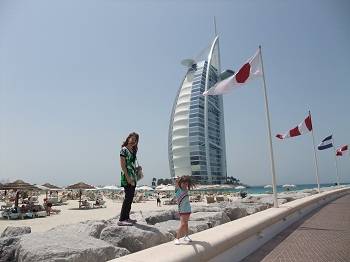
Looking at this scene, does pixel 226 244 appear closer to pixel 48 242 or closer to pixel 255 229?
pixel 255 229

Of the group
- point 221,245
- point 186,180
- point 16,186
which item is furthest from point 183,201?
point 16,186

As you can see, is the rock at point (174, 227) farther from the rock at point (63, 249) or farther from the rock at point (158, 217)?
the rock at point (63, 249)

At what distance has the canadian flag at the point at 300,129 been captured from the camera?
21.7 m

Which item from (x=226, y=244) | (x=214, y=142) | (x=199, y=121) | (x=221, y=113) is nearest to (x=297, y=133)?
(x=226, y=244)

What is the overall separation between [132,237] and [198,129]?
4828 inches

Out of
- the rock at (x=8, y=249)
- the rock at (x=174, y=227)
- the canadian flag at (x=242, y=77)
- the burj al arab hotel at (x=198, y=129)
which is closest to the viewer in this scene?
the rock at (x=8, y=249)

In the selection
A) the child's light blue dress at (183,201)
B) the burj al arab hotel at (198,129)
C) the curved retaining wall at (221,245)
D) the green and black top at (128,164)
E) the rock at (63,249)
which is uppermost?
the burj al arab hotel at (198,129)

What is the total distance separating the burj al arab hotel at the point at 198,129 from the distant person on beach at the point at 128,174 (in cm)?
11843

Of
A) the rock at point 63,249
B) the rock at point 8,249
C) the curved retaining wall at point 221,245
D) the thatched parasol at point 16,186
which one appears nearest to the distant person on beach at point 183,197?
the curved retaining wall at point 221,245

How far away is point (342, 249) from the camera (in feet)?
18.5

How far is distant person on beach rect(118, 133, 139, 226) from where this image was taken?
203 inches

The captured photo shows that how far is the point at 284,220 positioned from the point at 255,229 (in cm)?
341

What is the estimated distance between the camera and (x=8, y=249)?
4.48 metres

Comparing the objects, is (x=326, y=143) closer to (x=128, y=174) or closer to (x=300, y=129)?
(x=300, y=129)
